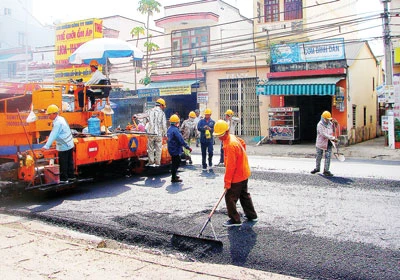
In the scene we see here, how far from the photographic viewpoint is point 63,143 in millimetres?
7906

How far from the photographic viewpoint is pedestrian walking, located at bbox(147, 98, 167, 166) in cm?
1010

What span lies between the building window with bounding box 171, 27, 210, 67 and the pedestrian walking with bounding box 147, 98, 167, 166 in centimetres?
1724

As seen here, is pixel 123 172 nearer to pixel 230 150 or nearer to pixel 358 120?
pixel 230 150

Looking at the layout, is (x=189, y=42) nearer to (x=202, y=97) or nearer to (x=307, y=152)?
(x=202, y=97)

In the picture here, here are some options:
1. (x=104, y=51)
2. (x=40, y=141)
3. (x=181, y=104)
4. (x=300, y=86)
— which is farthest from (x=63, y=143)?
(x=181, y=104)

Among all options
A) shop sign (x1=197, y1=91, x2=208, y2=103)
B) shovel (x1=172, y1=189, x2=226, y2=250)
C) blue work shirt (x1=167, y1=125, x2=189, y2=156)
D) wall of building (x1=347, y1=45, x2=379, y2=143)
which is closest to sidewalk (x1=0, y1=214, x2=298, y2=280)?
shovel (x1=172, y1=189, x2=226, y2=250)

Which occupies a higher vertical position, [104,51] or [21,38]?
[21,38]

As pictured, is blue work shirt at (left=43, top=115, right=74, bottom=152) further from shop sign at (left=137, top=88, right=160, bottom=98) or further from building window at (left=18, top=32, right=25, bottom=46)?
building window at (left=18, top=32, right=25, bottom=46)

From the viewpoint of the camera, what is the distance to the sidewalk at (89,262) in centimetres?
427

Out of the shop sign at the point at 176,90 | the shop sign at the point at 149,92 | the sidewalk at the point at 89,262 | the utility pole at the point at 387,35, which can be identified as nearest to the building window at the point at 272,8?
the shop sign at the point at 176,90

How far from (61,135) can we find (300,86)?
13.4m

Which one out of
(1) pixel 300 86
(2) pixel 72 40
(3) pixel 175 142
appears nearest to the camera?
(3) pixel 175 142

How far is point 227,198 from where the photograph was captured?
5.77 metres

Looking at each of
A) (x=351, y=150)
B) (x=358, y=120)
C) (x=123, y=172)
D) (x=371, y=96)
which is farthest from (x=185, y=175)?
(x=371, y=96)
